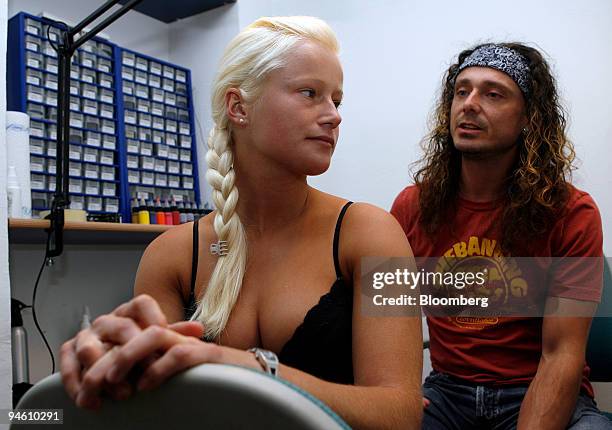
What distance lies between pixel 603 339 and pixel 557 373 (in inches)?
10.9

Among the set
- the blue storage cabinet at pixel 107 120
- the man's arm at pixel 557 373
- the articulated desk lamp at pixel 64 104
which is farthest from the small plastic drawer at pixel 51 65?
the man's arm at pixel 557 373

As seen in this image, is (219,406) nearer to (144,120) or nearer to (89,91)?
(89,91)

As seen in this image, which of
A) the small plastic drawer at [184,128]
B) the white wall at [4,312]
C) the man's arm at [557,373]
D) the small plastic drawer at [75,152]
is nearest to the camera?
the man's arm at [557,373]

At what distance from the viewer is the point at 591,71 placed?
5.38ft

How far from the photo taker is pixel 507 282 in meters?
1.17

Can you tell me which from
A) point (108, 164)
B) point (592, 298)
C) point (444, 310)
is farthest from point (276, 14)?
point (592, 298)

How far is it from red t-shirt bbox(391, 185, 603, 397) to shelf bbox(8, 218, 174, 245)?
0.93 meters

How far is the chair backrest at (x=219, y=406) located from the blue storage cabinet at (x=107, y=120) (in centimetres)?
155

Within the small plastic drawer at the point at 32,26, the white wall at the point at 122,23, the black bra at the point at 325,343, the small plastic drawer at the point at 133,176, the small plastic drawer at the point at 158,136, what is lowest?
the black bra at the point at 325,343

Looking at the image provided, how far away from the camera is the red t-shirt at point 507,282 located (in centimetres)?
111

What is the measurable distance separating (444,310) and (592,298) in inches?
12.2

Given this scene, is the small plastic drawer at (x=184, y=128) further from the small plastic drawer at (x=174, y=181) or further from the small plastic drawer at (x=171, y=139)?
the small plastic drawer at (x=174, y=181)

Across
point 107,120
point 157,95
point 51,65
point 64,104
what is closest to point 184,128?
point 157,95

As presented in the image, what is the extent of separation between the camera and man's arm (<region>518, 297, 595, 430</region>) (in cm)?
101
